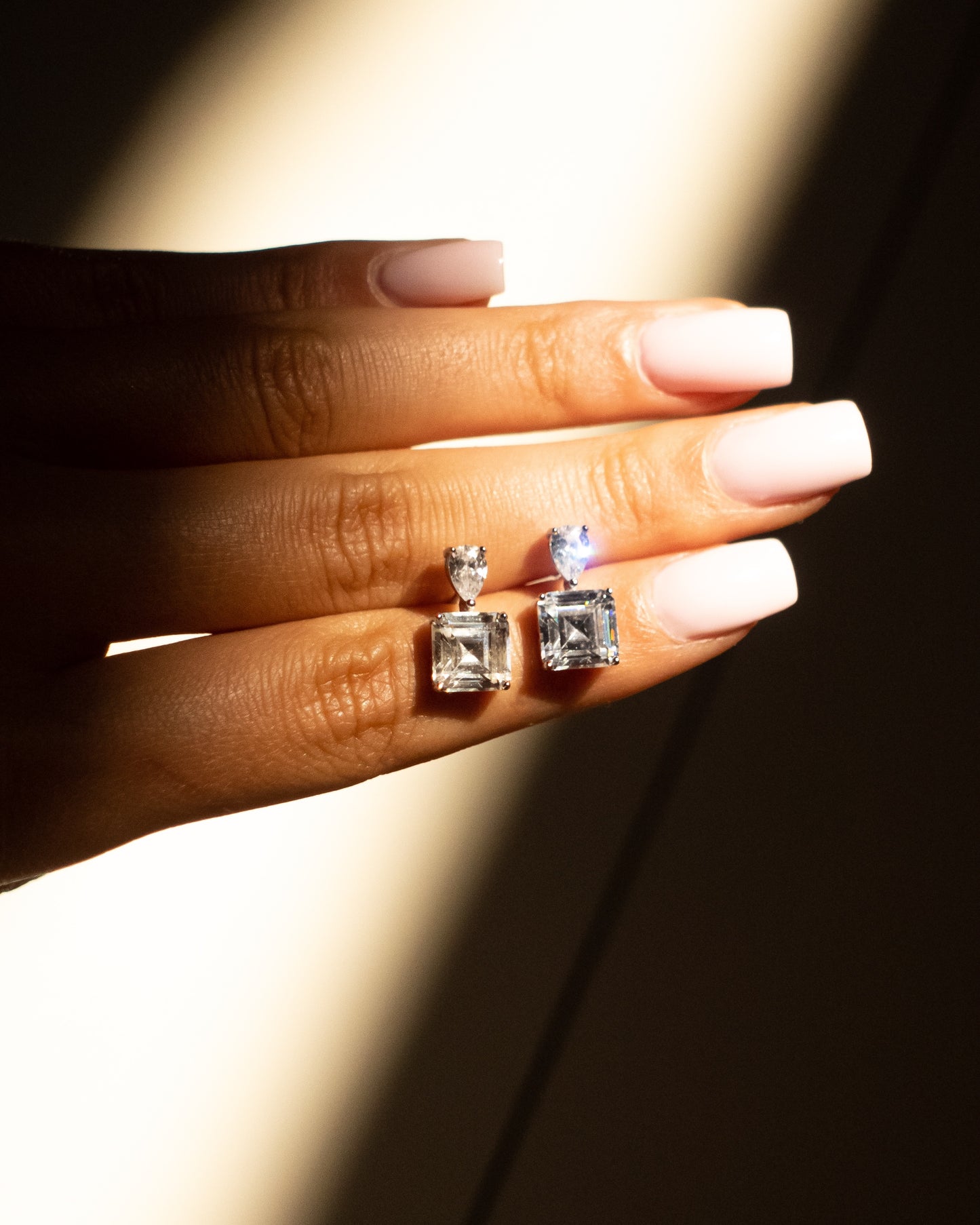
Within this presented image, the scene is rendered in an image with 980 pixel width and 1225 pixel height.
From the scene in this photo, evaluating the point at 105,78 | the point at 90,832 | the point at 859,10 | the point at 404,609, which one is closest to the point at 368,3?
the point at 105,78

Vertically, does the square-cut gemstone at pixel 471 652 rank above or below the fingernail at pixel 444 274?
below

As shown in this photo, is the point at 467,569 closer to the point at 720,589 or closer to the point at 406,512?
the point at 406,512

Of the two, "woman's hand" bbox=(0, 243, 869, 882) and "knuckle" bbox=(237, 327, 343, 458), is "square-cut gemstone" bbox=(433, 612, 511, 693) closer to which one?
"woman's hand" bbox=(0, 243, 869, 882)

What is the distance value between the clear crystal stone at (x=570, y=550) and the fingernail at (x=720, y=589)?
0.06 m

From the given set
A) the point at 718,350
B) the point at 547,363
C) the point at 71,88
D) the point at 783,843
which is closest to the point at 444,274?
the point at 547,363

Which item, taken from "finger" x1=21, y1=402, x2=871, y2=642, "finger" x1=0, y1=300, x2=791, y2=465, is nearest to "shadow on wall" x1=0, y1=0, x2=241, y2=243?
Answer: "finger" x1=0, y1=300, x2=791, y2=465

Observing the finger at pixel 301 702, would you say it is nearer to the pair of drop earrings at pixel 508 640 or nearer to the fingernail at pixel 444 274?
the pair of drop earrings at pixel 508 640

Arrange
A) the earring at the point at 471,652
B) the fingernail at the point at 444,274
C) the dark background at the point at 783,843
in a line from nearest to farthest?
the earring at the point at 471,652 → the fingernail at the point at 444,274 → the dark background at the point at 783,843

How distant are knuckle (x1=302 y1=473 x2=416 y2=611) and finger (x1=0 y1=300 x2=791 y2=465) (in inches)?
2.1

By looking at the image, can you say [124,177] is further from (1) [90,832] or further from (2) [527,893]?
(2) [527,893]

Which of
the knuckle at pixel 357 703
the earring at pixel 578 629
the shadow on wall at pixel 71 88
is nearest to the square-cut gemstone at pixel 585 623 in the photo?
the earring at pixel 578 629

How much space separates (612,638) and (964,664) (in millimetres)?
476

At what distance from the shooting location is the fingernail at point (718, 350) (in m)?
0.65

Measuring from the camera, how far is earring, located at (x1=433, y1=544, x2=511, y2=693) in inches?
23.2
